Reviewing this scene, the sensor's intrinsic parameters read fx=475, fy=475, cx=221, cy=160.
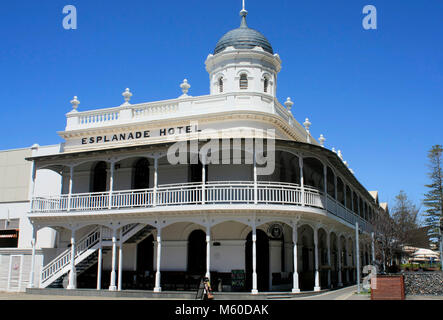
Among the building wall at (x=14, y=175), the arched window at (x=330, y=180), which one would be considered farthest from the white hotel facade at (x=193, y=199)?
the building wall at (x=14, y=175)

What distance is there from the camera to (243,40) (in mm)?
27609

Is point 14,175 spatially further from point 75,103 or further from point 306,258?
point 306,258

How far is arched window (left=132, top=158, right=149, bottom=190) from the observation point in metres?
24.8

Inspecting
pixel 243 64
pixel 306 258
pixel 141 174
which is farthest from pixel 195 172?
pixel 306 258

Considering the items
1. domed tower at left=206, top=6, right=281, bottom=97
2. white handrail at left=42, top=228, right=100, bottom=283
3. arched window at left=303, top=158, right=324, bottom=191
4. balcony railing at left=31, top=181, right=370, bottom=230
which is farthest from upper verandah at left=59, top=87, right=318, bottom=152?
white handrail at left=42, top=228, right=100, bottom=283

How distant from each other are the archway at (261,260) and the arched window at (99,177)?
8811mm

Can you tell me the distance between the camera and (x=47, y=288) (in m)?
22.4

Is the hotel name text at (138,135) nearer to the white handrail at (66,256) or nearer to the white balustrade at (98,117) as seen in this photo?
the white balustrade at (98,117)

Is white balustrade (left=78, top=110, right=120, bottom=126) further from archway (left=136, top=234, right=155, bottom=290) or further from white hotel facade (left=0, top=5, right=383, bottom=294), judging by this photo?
archway (left=136, top=234, right=155, bottom=290)

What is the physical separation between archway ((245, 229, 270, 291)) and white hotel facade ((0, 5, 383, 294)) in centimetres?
5

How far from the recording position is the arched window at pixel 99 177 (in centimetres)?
2602

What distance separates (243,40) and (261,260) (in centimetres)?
1275
